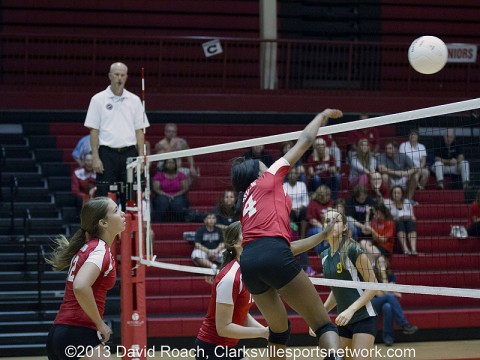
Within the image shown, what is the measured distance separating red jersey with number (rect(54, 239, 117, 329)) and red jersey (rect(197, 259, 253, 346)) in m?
0.74

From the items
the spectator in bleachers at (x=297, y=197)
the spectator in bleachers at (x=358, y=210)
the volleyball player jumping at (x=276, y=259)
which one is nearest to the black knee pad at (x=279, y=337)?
the volleyball player jumping at (x=276, y=259)

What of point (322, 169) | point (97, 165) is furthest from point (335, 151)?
point (97, 165)

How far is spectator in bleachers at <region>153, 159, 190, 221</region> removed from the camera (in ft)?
37.7

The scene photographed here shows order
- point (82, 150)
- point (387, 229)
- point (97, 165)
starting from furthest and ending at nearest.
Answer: point (82, 150)
point (387, 229)
point (97, 165)

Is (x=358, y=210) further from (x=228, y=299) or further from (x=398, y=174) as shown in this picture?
(x=228, y=299)

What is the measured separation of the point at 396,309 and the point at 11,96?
8.13m

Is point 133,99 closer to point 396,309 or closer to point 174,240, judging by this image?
point 174,240

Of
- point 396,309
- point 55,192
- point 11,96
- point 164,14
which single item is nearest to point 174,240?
point 55,192

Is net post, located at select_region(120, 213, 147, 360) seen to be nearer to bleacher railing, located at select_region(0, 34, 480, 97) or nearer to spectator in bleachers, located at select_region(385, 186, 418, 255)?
spectator in bleachers, located at select_region(385, 186, 418, 255)

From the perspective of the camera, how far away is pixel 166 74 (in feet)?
53.3

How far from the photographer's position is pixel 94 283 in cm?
496

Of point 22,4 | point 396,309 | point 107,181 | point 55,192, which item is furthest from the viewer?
point 22,4

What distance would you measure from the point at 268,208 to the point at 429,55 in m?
2.74

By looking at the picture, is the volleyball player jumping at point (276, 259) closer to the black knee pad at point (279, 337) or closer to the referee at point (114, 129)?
the black knee pad at point (279, 337)
